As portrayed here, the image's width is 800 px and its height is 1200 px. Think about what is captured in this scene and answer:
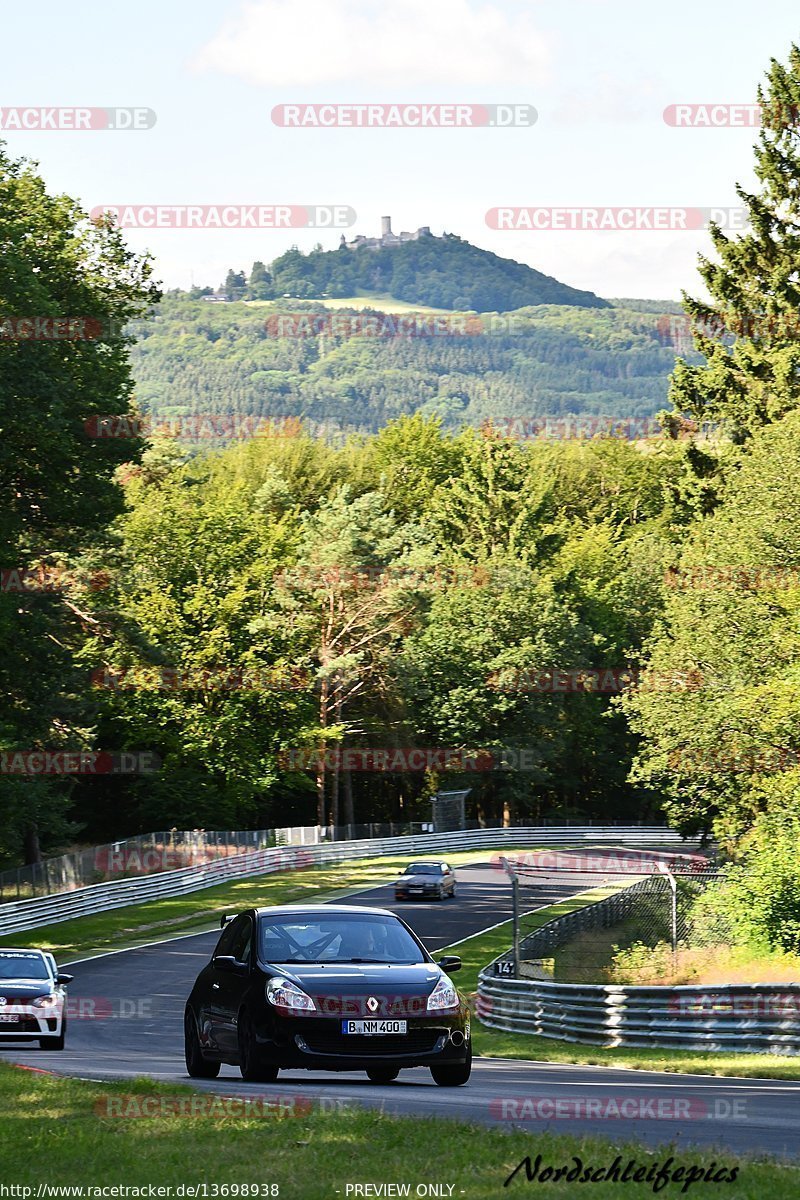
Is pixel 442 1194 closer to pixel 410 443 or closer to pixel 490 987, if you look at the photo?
pixel 490 987

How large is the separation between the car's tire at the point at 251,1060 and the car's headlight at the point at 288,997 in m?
0.41

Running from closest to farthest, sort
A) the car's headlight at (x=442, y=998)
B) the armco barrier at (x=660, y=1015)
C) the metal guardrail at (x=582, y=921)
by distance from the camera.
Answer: the car's headlight at (x=442, y=998) → the armco barrier at (x=660, y=1015) → the metal guardrail at (x=582, y=921)

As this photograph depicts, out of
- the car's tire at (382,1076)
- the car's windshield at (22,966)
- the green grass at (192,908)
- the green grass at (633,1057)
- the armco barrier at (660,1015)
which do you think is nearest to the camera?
the car's tire at (382,1076)

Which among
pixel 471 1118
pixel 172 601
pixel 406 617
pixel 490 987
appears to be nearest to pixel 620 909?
pixel 490 987

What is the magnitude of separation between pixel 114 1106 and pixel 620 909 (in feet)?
79.8

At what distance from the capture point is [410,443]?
372 ft

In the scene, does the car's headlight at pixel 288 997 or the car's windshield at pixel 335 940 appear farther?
the car's windshield at pixel 335 940

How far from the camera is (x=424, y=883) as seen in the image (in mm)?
53719

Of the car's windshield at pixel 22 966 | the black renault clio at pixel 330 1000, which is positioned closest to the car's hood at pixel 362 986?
the black renault clio at pixel 330 1000

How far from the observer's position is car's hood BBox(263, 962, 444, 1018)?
1288 centimetres

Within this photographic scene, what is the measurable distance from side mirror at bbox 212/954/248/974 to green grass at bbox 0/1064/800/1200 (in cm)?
262

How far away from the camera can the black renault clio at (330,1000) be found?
42.3 ft

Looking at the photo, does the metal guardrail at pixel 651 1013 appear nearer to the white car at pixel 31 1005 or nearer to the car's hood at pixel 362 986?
the white car at pixel 31 1005

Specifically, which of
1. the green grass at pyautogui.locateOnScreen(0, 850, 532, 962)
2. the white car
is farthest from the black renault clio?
the green grass at pyautogui.locateOnScreen(0, 850, 532, 962)
